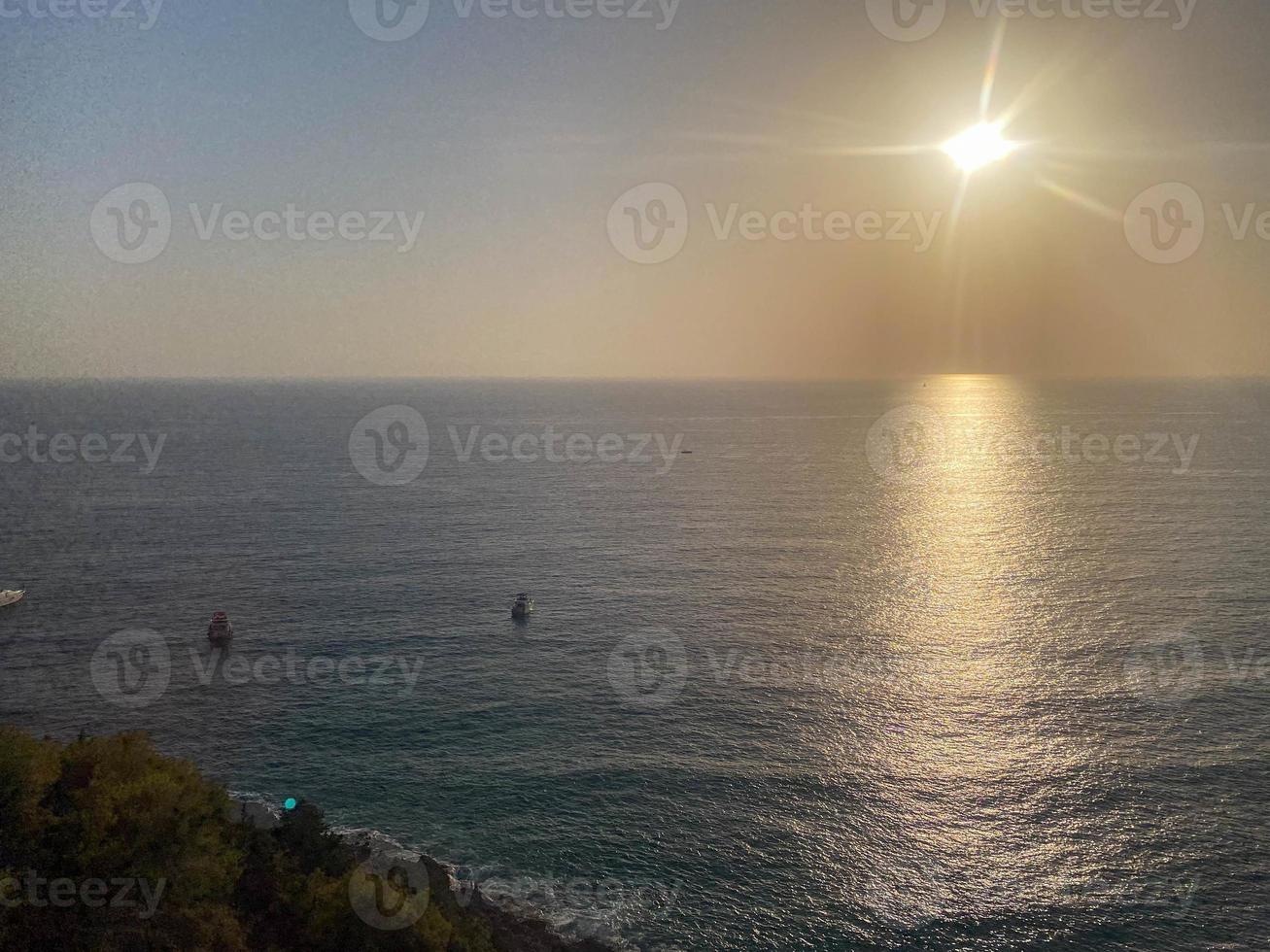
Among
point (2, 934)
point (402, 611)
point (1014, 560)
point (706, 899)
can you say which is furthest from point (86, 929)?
point (1014, 560)

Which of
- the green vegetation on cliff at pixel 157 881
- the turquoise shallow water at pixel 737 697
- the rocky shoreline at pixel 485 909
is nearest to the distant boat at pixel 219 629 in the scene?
the turquoise shallow water at pixel 737 697

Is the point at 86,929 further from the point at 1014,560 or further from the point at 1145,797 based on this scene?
the point at 1014,560

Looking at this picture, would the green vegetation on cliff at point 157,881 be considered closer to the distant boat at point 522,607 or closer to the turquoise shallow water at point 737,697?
the turquoise shallow water at point 737,697

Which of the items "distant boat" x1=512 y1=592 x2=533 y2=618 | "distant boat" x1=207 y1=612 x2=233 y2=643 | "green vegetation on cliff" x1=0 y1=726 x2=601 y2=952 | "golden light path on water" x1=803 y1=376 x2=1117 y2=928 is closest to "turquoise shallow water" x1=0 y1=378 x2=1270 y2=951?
"golden light path on water" x1=803 y1=376 x2=1117 y2=928

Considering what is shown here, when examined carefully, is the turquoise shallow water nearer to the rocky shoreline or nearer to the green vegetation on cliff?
the rocky shoreline

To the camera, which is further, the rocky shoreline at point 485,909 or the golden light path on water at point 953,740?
the golden light path on water at point 953,740
